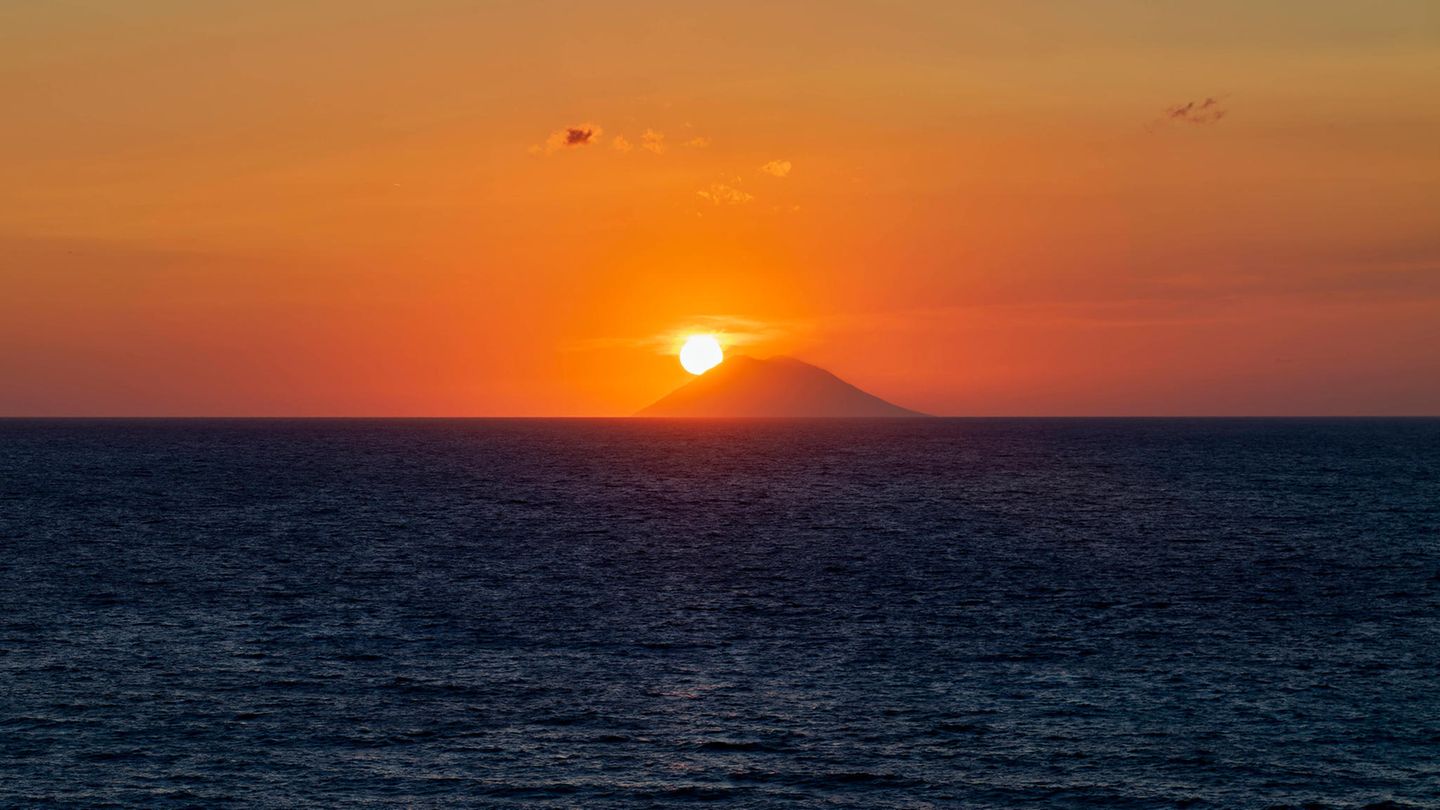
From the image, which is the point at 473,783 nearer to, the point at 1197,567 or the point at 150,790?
the point at 150,790

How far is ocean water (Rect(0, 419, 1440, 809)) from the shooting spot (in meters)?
37.8

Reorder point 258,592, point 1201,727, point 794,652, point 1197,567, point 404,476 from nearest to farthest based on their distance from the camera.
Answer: point 1201,727
point 794,652
point 258,592
point 1197,567
point 404,476

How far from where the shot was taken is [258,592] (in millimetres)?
70688

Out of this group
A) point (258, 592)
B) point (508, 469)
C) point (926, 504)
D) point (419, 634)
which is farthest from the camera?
point (508, 469)

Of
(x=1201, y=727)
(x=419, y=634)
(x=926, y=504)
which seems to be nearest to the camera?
(x=1201, y=727)

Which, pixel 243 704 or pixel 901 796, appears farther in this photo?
pixel 243 704

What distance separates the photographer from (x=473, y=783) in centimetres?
3731

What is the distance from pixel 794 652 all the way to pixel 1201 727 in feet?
60.4

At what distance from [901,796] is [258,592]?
156 feet

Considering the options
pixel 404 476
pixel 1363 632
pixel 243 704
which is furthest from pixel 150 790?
pixel 404 476

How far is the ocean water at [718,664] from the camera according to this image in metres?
37.8

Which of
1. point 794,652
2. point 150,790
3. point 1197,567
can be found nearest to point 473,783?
point 150,790

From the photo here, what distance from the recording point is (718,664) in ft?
173

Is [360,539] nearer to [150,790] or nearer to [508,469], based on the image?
[150,790]
